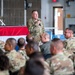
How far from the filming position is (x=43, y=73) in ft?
5.68

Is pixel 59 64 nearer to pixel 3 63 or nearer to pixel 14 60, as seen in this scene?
pixel 3 63

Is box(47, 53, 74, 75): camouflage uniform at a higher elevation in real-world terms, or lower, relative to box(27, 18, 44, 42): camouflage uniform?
lower

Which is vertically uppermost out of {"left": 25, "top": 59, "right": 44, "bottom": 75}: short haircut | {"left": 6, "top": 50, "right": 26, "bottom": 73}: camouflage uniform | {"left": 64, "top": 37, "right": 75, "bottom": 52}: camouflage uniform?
{"left": 25, "top": 59, "right": 44, "bottom": 75}: short haircut

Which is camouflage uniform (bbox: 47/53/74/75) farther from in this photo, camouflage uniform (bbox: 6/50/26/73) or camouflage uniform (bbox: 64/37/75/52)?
camouflage uniform (bbox: 64/37/75/52)

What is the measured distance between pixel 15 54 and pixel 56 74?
891 millimetres

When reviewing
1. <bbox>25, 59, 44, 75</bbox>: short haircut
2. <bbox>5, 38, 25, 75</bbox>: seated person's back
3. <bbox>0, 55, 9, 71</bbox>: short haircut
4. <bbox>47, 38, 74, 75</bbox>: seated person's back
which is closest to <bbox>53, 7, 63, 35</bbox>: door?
<bbox>5, 38, 25, 75</bbox>: seated person's back

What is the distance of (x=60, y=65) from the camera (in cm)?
320

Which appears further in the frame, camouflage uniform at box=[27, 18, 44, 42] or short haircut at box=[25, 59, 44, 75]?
camouflage uniform at box=[27, 18, 44, 42]

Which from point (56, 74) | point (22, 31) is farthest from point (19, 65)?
point (22, 31)

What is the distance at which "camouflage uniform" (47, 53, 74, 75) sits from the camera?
3.19 metres

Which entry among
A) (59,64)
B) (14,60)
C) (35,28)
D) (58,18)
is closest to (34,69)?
(59,64)

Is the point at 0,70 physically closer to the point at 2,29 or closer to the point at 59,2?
the point at 2,29

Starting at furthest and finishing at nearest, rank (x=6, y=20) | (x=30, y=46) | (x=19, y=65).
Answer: (x=6, y=20)
(x=19, y=65)
(x=30, y=46)

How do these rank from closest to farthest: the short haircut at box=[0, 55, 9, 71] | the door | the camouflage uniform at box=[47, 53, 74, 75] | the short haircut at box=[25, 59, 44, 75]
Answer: the short haircut at box=[25, 59, 44, 75]
the short haircut at box=[0, 55, 9, 71]
the camouflage uniform at box=[47, 53, 74, 75]
the door
